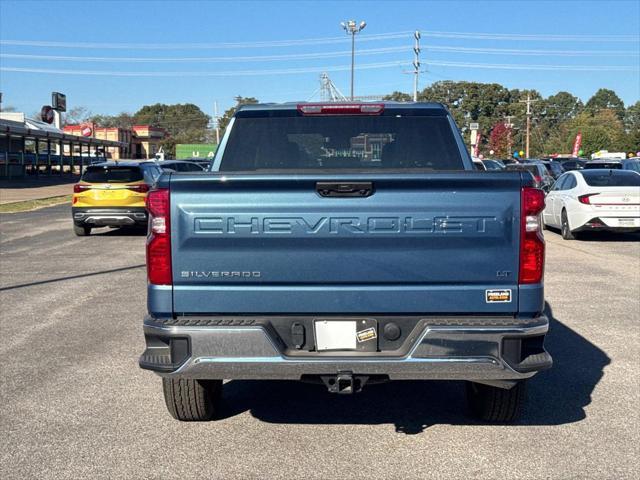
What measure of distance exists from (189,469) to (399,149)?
2.58m

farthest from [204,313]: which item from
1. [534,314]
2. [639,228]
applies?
[639,228]

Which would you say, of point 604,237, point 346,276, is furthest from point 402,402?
point 604,237

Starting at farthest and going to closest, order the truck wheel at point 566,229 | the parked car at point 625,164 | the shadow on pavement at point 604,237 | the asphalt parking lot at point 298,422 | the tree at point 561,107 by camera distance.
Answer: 1. the tree at point 561,107
2. the parked car at point 625,164
3. the shadow on pavement at point 604,237
4. the truck wheel at point 566,229
5. the asphalt parking lot at point 298,422

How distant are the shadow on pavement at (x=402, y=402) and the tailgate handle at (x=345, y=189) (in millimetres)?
1761

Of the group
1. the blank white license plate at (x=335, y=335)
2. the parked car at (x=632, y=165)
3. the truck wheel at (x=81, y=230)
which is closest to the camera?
the blank white license plate at (x=335, y=335)

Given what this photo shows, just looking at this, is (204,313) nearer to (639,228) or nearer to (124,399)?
(124,399)

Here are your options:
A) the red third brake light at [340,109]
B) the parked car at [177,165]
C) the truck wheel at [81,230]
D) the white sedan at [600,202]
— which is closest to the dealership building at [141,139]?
the parked car at [177,165]

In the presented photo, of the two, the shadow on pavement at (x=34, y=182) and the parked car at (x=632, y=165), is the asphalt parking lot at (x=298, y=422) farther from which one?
the shadow on pavement at (x=34, y=182)

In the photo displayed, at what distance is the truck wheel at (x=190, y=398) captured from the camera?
4680 mm

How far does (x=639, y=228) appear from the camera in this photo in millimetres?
15492

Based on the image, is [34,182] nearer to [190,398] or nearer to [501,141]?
[190,398]

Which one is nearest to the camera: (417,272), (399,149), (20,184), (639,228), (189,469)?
(417,272)

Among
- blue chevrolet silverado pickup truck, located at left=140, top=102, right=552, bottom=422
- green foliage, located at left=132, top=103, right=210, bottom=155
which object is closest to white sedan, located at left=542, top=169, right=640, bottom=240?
blue chevrolet silverado pickup truck, located at left=140, top=102, right=552, bottom=422

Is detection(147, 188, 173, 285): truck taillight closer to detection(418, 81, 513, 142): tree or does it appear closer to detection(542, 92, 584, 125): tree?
detection(418, 81, 513, 142): tree
